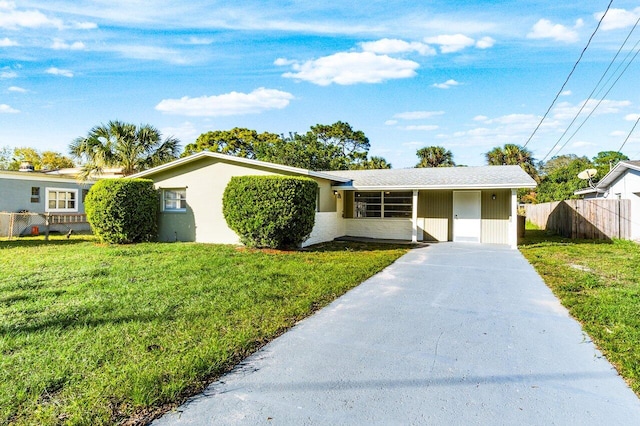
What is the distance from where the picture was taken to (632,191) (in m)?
13.8

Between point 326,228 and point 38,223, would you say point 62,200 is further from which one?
point 326,228

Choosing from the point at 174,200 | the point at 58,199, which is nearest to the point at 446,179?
the point at 174,200

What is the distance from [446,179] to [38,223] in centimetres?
1828

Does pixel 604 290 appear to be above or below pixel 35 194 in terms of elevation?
below

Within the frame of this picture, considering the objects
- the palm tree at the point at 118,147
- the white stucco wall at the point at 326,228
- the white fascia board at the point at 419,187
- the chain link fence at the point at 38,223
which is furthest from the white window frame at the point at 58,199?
the white fascia board at the point at 419,187

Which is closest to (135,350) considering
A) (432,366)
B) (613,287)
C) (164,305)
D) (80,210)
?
(164,305)

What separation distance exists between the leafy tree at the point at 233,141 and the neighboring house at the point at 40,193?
21.9m

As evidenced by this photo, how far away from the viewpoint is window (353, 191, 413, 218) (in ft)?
49.3

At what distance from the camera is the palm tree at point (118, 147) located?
51.9 feet

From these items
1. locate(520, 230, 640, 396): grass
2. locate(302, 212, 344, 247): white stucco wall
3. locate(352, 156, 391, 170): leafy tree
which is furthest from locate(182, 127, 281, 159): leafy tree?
locate(520, 230, 640, 396): grass

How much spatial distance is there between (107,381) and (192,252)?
750cm

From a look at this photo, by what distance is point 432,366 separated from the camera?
135 inches

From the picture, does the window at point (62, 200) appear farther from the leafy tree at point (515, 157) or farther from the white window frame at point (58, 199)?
the leafy tree at point (515, 157)

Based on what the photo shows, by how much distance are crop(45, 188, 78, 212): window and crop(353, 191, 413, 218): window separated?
14.5 m
